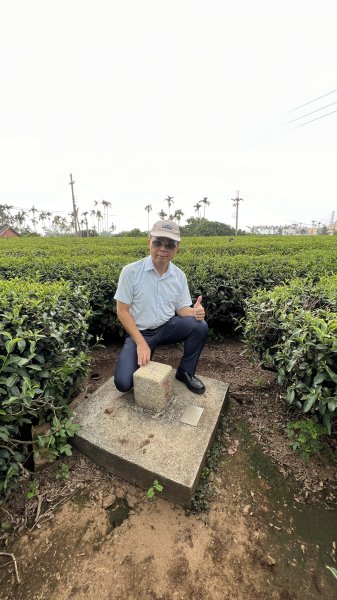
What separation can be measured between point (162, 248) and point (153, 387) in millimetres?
1282

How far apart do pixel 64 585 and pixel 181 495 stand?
804 millimetres

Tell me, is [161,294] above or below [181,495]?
above

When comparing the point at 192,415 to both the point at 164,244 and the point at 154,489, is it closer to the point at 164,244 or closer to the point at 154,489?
the point at 154,489

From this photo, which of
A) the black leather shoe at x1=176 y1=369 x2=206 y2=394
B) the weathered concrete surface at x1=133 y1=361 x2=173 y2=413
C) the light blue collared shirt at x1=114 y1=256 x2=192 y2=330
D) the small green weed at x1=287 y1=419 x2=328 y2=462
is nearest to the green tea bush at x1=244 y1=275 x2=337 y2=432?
the small green weed at x1=287 y1=419 x2=328 y2=462

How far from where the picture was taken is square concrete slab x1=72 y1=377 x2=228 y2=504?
6.33 ft

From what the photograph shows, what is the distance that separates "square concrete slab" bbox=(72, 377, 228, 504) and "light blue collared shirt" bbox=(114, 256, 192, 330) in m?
0.78

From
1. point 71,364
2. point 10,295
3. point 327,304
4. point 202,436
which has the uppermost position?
point 10,295

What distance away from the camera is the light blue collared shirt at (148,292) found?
2.64 m

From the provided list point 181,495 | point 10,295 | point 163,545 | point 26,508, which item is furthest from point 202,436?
point 10,295

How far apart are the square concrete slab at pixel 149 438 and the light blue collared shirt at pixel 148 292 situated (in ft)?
2.54

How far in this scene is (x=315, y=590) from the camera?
1.51 meters

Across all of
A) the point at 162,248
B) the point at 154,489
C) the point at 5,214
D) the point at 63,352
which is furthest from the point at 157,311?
the point at 5,214

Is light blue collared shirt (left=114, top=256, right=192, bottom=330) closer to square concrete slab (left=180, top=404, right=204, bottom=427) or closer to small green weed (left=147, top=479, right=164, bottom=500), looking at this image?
square concrete slab (left=180, top=404, right=204, bottom=427)

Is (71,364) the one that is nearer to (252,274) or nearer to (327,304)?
(327,304)
